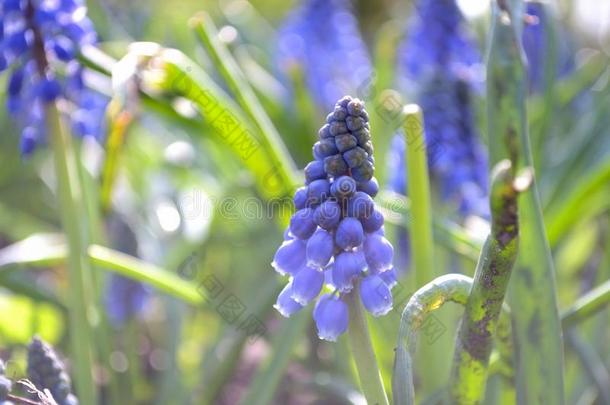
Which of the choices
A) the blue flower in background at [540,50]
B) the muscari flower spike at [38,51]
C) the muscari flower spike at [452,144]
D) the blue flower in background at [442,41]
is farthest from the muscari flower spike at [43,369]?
the blue flower in background at [540,50]

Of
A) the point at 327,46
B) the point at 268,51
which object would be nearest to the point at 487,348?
the point at 327,46

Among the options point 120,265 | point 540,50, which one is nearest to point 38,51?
point 120,265

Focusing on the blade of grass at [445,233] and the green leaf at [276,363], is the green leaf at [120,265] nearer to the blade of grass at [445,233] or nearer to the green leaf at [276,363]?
the green leaf at [276,363]

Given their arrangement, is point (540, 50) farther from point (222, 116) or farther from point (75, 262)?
point (75, 262)

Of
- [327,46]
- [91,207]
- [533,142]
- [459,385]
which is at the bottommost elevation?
[459,385]

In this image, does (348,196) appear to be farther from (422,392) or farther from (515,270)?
(422,392)

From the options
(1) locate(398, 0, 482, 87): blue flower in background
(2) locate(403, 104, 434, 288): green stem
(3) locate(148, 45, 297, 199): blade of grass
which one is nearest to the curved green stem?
(2) locate(403, 104, 434, 288): green stem

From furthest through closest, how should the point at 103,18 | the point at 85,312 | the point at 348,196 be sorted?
the point at 103,18, the point at 85,312, the point at 348,196
